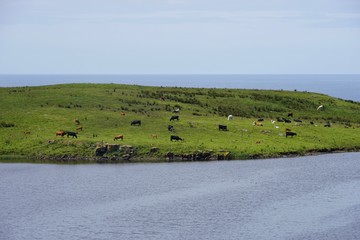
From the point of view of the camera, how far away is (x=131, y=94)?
394ft

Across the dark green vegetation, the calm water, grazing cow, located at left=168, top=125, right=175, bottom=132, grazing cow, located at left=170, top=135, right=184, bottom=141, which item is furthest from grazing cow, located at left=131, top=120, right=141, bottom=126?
the calm water

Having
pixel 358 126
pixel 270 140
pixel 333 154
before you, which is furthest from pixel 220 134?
pixel 358 126

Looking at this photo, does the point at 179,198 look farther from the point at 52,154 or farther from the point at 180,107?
the point at 180,107

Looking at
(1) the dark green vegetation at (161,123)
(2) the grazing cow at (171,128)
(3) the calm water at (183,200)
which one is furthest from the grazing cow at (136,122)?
(3) the calm water at (183,200)

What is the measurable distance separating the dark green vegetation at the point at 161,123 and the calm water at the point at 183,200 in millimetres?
5776

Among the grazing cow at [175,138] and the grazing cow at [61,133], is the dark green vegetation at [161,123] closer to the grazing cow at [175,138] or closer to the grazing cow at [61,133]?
the grazing cow at [175,138]

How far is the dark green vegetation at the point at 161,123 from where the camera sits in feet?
275

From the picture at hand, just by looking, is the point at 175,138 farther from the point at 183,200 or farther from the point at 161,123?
the point at 183,200

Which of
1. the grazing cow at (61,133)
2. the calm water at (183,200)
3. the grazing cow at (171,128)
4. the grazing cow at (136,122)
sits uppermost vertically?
the grazing cow at (136,122)

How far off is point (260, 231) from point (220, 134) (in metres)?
44.1

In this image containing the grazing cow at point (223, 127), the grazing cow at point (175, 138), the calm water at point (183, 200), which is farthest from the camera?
the grazing cow at point (223, 127)

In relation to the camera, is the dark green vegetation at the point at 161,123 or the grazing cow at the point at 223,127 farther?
the grazing cow at the point at 223,127

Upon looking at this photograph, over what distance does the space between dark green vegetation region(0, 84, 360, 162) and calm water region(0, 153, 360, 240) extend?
578 cm

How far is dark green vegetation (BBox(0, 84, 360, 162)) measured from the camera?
8375 centimetres
